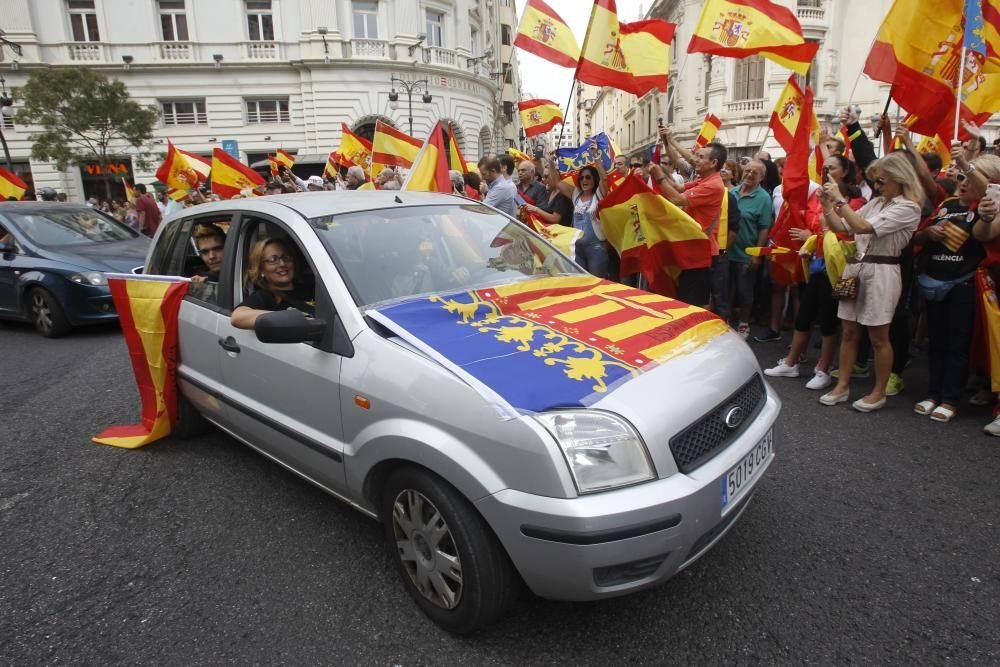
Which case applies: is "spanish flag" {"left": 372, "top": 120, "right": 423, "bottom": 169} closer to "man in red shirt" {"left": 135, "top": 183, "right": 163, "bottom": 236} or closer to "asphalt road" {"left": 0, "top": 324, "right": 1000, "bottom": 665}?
"asphalt road" {"left": 0, "top": 324, "right": 1000, "bottom": 665}

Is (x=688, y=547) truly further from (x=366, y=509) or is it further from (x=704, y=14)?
(x=704, y=14)

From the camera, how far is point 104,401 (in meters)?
5.07

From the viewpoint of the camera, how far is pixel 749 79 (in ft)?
116

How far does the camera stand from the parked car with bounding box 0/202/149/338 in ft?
23.8

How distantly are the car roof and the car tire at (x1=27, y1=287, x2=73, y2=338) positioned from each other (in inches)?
200

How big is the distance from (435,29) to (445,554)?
36.8 m

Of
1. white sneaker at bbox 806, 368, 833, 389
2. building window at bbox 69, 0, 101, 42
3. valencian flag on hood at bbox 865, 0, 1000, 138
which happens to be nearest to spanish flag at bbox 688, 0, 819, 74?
valencian flag on hood at bbox 865, 0, 1000, 138

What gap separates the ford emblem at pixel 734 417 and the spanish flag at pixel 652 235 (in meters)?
2.83

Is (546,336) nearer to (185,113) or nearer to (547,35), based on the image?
(547,35)

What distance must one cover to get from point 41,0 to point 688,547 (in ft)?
126

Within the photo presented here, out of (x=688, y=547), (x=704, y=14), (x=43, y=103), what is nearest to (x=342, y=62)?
(x=43, y=103)

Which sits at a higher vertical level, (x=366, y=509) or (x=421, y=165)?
(x=421, y=165)

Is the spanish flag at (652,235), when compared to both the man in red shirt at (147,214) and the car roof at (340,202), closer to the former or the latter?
the car roof at (340,202)

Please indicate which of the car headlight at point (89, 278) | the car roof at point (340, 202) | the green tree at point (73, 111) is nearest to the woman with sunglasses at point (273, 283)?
the car roof at point (340, 202)
